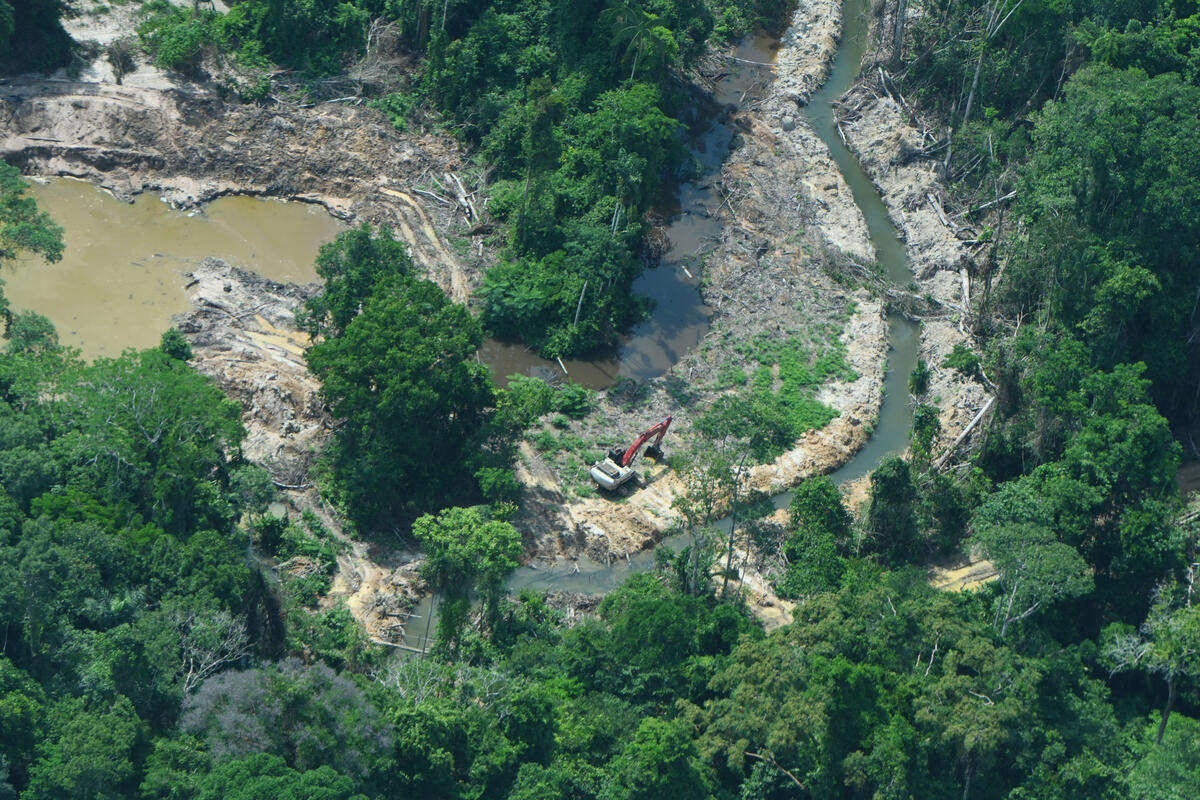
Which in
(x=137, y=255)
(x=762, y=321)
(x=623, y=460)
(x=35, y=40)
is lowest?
(x=137, y=255)

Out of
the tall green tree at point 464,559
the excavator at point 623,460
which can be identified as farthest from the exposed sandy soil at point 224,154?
the tall green tree at point 464,559

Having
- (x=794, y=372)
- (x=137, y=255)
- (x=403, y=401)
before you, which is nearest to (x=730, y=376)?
(x=794, y=372)

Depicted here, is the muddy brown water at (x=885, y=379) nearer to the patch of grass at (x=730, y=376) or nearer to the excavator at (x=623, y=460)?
the excavator at (x=623, y=460)

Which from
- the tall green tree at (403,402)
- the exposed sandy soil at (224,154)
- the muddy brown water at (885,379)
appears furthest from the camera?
the exposed sandy soil at (224,154)

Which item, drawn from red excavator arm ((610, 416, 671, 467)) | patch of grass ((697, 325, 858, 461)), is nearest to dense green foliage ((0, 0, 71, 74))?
red excavator arm ((610, 416, 671, 467))

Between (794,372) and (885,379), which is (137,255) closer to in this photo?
(794,372)

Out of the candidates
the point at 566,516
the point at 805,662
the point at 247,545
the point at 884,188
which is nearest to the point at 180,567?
the point at 247,545

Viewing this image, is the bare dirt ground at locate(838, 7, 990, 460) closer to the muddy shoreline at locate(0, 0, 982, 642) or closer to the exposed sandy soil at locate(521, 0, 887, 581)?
Result: the muddy shoreline at locate(0, 0, 982, 642)
